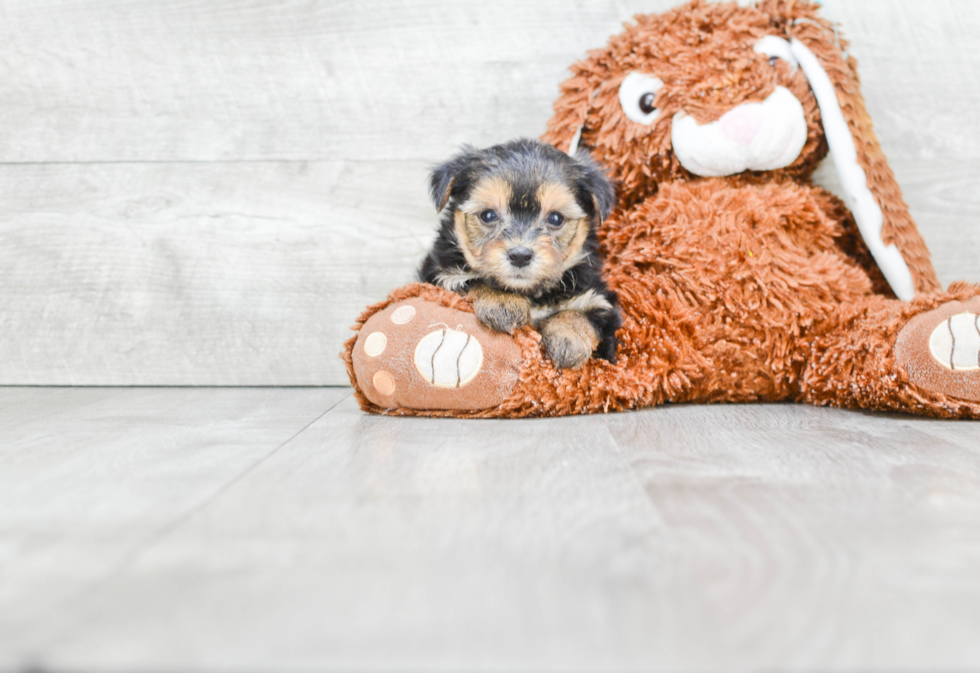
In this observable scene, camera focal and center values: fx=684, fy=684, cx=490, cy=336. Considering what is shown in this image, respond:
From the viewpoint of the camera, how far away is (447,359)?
5.90 ft

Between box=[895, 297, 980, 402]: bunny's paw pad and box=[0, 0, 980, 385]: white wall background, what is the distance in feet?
4.86

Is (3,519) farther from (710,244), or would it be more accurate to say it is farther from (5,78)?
(5,78)

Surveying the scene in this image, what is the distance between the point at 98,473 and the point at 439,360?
2.66ft

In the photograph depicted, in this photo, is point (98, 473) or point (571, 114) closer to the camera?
point (98, 473)

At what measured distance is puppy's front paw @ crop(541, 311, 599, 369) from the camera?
6.10 ft

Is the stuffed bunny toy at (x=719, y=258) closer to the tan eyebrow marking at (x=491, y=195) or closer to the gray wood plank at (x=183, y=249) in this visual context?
the tan eyebrow marking at (x=491, y=195)

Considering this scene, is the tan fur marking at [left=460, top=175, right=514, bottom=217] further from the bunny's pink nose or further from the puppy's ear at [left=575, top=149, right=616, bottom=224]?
the bunny's pink nose

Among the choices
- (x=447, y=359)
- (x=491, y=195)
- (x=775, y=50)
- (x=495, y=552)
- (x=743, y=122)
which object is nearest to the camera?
(x=495, y=552)

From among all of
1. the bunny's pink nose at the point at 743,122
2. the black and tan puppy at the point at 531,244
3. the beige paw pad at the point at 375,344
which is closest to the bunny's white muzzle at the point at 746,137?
the bunny's pink nose at the point at 743,122

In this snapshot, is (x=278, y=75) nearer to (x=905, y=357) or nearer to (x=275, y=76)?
(x=275, y=76)

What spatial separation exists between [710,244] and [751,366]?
39 centimetres

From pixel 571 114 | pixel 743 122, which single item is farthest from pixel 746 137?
pixel 571 114

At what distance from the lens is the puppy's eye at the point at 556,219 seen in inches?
77.6

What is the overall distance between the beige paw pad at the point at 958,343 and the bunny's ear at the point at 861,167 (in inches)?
17.3
